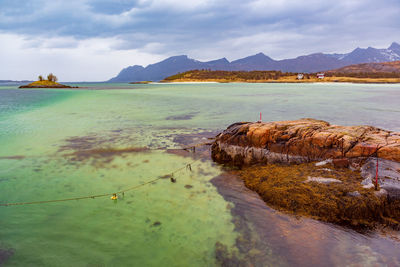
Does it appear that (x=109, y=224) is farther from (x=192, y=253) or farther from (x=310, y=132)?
(x=310, y=132)

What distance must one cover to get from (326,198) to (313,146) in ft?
8.69

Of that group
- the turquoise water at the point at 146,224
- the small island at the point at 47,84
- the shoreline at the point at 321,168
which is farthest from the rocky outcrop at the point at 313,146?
the small island at the point at 47,84

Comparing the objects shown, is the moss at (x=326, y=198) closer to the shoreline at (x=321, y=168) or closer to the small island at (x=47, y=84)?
the shoreline at (x=321, y=168)

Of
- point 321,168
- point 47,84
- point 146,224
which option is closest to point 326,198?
point 321,168

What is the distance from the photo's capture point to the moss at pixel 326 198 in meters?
5.60

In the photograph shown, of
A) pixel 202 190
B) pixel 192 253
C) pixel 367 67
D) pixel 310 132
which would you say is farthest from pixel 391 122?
pixel 367 67

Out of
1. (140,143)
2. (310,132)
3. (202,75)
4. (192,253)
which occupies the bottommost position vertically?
(192,253)

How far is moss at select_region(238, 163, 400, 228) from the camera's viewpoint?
560 centimetres

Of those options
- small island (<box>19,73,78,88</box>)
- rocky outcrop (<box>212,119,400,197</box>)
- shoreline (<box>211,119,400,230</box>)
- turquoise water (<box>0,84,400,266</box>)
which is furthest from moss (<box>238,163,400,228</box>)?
small island (<box>19,73,78,88</box>)

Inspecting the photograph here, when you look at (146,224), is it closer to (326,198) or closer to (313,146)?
(326,198)

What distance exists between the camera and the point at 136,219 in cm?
624

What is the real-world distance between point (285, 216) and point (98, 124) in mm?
17856

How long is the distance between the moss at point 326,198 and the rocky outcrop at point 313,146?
524 millimetres

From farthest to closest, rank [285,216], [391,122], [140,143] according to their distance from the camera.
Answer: [391,122], [140,143], [285,216]
